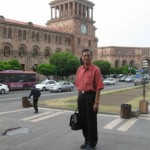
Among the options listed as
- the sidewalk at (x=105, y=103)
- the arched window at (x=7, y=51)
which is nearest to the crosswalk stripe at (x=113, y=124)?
the sidewalk at (x=105, y=103)

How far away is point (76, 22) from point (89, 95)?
7023cm

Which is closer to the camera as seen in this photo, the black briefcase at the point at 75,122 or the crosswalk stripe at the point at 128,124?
the black briefcase at the point at 75,122

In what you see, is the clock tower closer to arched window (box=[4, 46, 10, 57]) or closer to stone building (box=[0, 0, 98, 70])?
stone building (box=[0, 0, 98, 70])

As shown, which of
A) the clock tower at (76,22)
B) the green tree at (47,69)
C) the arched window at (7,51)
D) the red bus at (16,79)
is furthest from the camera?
the clock tower at (76,22)

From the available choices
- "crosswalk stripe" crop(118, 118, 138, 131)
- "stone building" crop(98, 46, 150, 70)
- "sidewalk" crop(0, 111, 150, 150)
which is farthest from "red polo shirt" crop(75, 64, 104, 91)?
"stone building" crop(98, 46, 150, 70)

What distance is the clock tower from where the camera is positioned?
247 ft

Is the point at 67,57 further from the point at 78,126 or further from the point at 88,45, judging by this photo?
the point at 78,126

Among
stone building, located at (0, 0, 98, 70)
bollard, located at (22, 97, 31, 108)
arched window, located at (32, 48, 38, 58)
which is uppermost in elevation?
stone building, located at (0, 0, 98, 70)

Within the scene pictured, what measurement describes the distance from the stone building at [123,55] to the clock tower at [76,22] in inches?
2031

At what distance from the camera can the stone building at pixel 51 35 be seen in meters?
57.5

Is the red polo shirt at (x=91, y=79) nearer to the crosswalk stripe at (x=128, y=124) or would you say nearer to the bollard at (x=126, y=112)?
the crosswalk stripe at (x=128, y=124)

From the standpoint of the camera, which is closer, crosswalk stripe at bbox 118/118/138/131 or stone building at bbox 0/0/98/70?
crosswalk stripe at bbox 118/118/138/131

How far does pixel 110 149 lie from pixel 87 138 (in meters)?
0.62

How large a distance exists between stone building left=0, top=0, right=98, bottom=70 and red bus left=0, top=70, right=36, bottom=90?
48.8 ft
